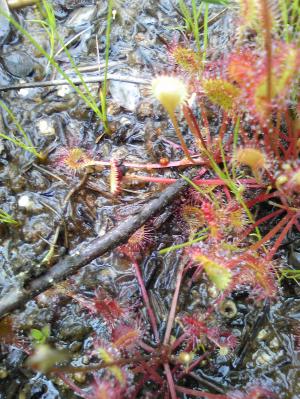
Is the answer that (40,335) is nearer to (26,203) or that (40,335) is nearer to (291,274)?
(26,203)

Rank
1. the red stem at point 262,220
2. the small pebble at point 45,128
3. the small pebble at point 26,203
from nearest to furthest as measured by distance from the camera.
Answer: the red stem at point 262,220
the small pebble at point 26,203
the small pebble at point 45,128

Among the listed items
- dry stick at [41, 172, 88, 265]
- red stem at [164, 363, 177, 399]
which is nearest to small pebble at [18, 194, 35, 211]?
dry stick at [41, 172, 88, 265]

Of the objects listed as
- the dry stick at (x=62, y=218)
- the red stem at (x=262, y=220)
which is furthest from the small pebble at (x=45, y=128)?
the red stem at (x=262, y=220)

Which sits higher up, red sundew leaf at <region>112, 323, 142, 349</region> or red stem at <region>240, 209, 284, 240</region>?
red stem at <region>240, 209, 284, 240</region>

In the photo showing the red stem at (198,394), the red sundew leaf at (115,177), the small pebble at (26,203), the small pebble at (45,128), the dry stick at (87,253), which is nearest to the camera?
the red stem at (198,394)

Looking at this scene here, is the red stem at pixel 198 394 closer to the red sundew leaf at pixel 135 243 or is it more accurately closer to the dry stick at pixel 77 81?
the red sundew leaf at pixel 135 243

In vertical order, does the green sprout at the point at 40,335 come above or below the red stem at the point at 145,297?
below

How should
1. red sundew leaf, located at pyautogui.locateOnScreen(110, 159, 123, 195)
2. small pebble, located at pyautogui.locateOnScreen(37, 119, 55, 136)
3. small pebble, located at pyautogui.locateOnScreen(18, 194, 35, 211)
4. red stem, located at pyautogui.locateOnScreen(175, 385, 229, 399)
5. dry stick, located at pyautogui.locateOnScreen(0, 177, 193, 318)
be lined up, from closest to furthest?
red stem, located at pyautogui.locateOnScreen(175, 385, 229, 399)
dry stick, located at pyautogui.locateOnScreen(0, 177, 193, 318)
red sundew leaf, located at pyautogui.locateOnScreen(110, 159, 123, 195)
small pebble, located at pyautogui.locateOnScreen(18, 194, 35, 211)
small pebble, located at pyautogui.locateOnScreen(37, 119, 55, 136)

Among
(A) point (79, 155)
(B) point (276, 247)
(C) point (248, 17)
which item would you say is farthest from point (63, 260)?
(C) point (248, 17)

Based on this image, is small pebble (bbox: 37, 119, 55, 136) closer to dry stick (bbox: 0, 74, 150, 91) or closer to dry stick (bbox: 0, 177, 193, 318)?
dry stick (bbox: 0, 74, 150, 91)
